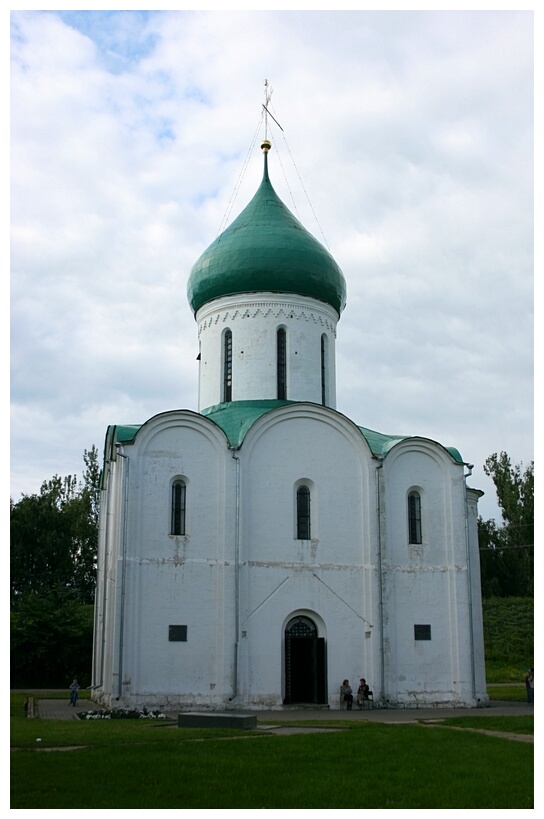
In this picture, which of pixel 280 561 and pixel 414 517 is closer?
pixel 280 561

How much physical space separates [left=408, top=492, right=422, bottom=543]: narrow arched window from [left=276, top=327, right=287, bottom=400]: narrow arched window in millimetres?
3666

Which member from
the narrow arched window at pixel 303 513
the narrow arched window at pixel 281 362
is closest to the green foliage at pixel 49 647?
the narrow arched window at pixel 303 513

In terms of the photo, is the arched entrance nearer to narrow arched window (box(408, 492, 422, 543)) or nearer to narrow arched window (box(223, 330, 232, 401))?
narrow arched window (box(408, 492, 422, 543))

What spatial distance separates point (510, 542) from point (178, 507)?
25635mm

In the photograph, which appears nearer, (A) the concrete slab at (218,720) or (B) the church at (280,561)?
(A) the concrete slab at (218,720)

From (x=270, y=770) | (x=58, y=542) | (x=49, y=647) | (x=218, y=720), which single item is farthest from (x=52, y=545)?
(x=270, y=770)

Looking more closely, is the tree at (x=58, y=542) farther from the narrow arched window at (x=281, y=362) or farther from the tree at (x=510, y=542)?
the tree at (x=510, y=542)

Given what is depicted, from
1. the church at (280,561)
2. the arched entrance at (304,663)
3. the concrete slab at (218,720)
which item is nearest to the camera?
the concrete slab at (218,720)

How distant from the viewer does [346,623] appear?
17.4 metres

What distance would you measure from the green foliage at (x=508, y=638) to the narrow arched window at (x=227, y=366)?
14.5m

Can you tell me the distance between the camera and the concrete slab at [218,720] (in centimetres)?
1197

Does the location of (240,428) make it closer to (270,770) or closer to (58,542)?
(270,770)

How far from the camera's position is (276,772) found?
8.29 m

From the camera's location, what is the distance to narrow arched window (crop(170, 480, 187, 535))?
56.2 feet
